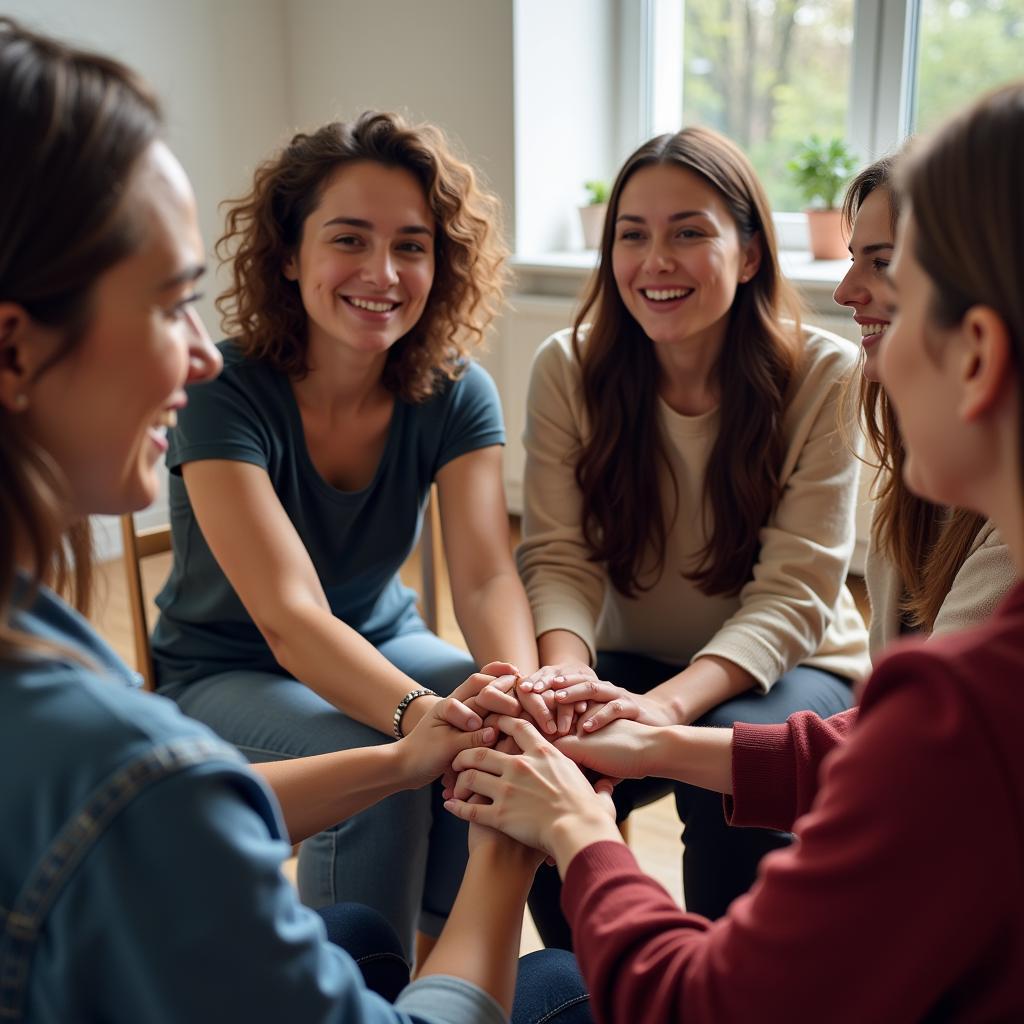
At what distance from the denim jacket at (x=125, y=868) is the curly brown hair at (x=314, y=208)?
1140 mm

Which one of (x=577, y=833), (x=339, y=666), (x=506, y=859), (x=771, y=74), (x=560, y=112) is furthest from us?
(x=560, y=112)

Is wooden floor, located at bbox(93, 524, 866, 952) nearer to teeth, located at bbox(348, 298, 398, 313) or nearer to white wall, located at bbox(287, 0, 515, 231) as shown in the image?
teeth, located at bbox(348, 298, 398, 313)

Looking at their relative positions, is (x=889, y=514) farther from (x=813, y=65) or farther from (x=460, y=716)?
(x=813, y=65)

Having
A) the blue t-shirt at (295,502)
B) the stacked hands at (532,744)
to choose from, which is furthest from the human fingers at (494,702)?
the blue t-shirt at (295,502)

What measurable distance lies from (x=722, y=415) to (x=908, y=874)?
4.03 feet

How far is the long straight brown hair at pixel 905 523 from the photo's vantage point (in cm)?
138

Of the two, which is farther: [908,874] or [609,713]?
[609,713]

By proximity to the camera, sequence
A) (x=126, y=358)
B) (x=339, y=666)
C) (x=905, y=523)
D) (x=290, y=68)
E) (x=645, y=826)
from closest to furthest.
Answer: (x=126, y=358) < (x=905, y=523) < (x=339, y=666) < (x=645, y=826) < (x=290, y=68)

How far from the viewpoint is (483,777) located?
1.30m

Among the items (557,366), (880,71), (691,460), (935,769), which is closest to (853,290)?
(691,460)

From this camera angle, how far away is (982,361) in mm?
691

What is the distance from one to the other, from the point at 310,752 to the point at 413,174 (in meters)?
0.87

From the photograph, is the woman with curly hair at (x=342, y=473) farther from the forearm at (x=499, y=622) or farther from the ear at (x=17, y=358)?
the ear at (x=17, y=358)

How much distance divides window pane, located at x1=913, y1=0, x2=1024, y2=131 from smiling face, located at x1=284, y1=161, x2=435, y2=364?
1.87 metres
